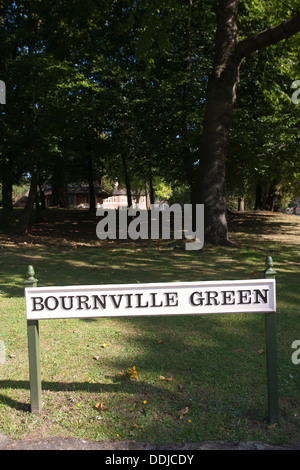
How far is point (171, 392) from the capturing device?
3.88 meters

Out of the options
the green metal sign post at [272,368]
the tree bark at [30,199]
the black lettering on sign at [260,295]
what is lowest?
the green metal sign post at [272,368]

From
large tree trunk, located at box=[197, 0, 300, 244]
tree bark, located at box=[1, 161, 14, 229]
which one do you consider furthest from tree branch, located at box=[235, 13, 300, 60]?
tree bark, located at box=[1, 161, 14, 229]

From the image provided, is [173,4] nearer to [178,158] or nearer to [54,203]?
[178,158]

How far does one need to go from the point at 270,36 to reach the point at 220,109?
2.60m

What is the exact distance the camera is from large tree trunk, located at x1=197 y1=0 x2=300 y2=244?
1263 centimetres

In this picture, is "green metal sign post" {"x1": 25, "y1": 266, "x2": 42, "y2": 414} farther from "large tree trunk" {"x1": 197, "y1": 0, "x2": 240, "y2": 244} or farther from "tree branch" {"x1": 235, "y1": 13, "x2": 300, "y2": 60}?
"tree branch" {"x1": 235, "y1": 13, "x2": 300, "y2": 60}

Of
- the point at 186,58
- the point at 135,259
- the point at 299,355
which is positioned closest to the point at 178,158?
the point at 186,58

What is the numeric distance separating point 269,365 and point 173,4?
534 inches

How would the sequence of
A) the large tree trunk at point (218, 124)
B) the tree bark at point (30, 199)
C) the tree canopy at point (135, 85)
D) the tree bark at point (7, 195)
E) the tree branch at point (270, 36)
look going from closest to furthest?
the tree branch at point (270, 36) < the large tree trunk at point (218, 124) < the tree canopy at point (135, 85) < the tree bark at point (30, 199) < the tree bark at point (7, 195)

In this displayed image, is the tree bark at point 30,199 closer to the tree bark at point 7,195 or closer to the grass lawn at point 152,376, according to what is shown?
the tree bark at point 7,195

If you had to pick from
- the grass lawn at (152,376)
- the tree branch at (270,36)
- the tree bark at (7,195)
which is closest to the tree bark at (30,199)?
the tree bark at (7,195)

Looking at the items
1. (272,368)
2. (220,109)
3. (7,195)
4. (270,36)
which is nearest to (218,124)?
(220,109)

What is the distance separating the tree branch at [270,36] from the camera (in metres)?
11.5

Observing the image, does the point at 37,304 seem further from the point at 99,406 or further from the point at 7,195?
the point at 7,195
